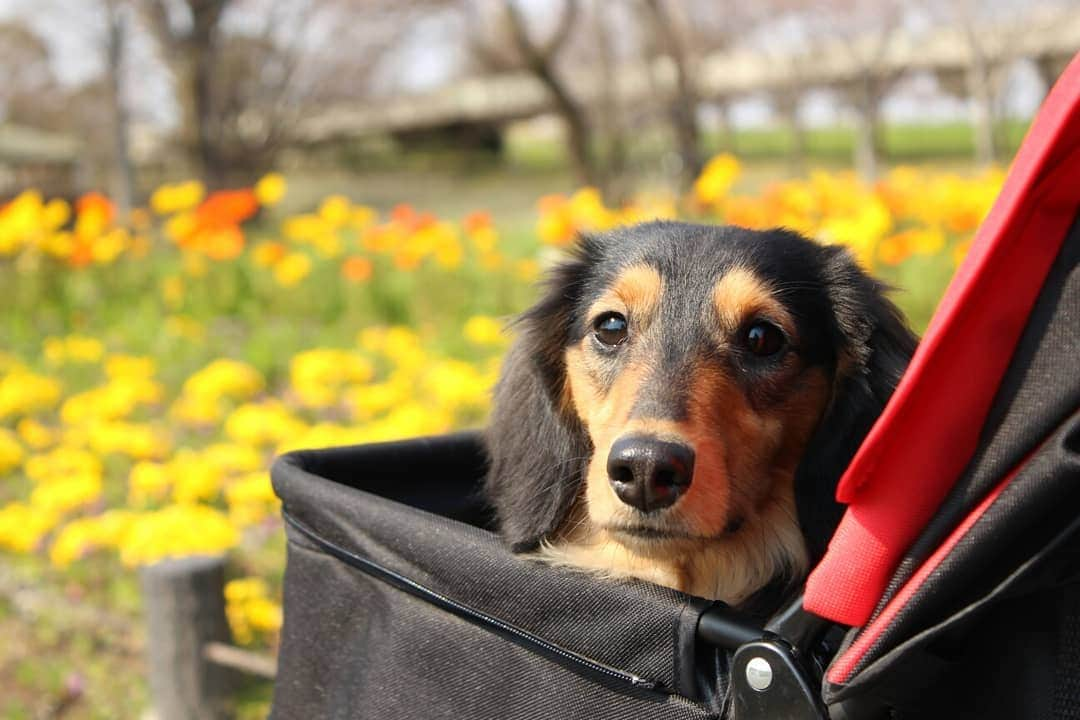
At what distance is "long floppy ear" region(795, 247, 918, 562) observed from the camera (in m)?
1.64

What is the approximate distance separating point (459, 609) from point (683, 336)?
0.58m

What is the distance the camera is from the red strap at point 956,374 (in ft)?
3.31

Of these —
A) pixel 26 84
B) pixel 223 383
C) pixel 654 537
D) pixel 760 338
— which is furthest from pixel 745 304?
pixel 26 84

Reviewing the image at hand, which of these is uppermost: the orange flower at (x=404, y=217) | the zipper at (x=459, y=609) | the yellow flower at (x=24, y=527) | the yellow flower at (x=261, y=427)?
the zipper at (x=459, y=609)

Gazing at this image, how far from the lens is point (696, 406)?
62.9 inches

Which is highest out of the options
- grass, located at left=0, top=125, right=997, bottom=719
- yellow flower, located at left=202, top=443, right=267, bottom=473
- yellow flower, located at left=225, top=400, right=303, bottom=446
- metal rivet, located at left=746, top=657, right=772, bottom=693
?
metal rivet, located at left=746, top=657, right=772, bottom=693

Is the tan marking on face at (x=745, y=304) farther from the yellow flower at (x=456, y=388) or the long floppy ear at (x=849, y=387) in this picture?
the yellow flower at (x=456, y=388)

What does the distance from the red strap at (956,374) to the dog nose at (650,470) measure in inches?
12.0

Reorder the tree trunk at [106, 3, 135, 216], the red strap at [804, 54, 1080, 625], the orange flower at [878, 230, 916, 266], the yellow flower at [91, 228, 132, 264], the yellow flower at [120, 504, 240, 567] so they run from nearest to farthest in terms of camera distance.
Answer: the red strap at [804, 54, 1080, 625], the yellow flower at [120, 504, 240, 567], the orange flower at [878, 230, 916, 266], the yellow flower at [91, 228, 132, 264], the tree trunk at [106, 3, 135, 216]

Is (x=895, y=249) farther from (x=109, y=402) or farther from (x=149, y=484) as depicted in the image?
(x=109, y=402)

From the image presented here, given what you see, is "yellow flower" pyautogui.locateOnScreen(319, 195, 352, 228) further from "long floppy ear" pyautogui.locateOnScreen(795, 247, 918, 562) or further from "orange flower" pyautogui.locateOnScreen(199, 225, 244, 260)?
"long floppy ear" pyautogui.locateOnScreen(795, 247, 918, 562)

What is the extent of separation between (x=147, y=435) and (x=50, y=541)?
555mm

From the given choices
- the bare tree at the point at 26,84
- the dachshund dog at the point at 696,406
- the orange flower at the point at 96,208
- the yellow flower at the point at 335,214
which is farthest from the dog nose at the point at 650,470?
the bare tree at the point at 26,84

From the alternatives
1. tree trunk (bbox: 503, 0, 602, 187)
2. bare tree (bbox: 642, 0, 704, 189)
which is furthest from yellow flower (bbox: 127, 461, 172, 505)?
tree trunk (bbox: 503, 0, 602, 187)
